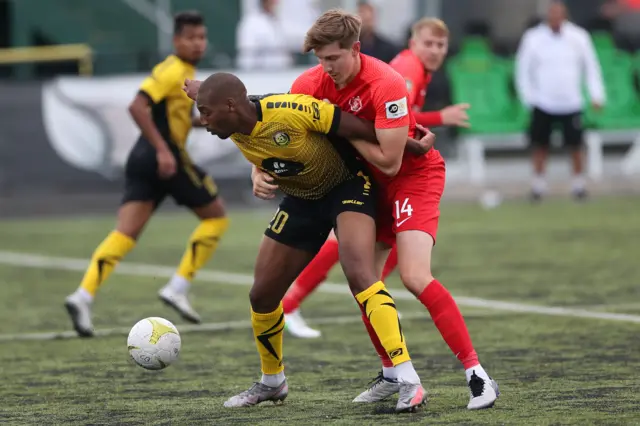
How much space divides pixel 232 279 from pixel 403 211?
5.71 metres

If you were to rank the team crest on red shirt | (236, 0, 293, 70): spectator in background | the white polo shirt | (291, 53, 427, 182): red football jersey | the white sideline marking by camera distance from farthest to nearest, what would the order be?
(236, 0, 293, 70): spectator in background < the white polo shirt < the white sideline marking < the team crest on red shirt < (291, 53, 427, 182): red football jersey

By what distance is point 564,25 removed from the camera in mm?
18266

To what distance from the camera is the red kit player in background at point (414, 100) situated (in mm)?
7531

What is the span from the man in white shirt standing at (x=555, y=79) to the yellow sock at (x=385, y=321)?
12232mm

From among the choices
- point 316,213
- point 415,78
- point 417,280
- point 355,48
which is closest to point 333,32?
point 355,48

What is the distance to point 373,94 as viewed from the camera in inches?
238

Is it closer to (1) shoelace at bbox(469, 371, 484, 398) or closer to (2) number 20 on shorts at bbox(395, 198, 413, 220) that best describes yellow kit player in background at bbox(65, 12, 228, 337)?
(2) number 20 on shorts at bbox(395, 198, 413, 220)

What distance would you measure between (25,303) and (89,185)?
27.7ft

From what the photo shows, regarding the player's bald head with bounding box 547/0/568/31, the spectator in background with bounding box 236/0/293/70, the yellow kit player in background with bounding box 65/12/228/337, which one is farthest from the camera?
the spectator in background with bounding box 236/0/293/70

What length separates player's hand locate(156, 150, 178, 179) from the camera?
9.27 meters

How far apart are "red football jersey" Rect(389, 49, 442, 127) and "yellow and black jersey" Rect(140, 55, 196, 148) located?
2.06m

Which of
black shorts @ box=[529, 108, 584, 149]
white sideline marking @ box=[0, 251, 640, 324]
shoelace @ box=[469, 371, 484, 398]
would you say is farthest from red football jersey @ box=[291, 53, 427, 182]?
Answer: black shorts @ box=[529, 108, 584, 149]

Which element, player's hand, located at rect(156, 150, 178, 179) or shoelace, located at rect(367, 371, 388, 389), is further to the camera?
player's hand, located at rect(156, 150, 178, 179)

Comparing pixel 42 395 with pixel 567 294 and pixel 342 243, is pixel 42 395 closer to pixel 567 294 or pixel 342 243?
pixel 342 243
